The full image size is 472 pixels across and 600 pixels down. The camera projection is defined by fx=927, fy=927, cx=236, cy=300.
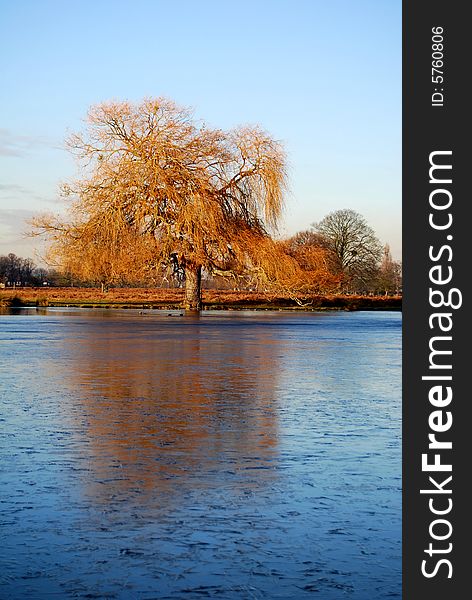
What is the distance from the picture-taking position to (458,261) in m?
6.07

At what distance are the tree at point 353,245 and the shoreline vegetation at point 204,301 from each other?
12.9 m

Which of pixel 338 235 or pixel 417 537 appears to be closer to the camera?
pixel 417 537

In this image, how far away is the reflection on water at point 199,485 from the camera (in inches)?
172

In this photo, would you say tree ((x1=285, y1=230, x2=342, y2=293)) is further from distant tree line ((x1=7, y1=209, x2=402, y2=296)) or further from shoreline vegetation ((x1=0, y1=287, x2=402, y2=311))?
shoreline vegetation ((x1=0, y1=287, x2=402, y2=311))

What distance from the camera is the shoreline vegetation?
51.8m

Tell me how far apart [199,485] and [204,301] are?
49.6m

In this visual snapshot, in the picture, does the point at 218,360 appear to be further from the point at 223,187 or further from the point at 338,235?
the point at 338,235

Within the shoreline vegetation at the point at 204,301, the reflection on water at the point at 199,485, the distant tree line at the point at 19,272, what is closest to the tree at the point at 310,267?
the shoreline vegetation at the point at 204,301

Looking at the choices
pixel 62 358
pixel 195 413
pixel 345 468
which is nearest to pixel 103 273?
pixel 62 358

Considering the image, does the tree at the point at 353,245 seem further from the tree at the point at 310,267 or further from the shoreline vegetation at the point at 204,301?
the tree at the point at 310,267

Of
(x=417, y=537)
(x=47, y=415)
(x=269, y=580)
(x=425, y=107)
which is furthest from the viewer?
(x=47, y=415)

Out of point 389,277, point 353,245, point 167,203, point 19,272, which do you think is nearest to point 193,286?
point 167,203

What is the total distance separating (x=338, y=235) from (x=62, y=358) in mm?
60241

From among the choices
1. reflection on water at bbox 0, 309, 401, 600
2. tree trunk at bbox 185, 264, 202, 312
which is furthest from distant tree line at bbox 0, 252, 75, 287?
reflection on water at bbox 0, 309, 401, 600
